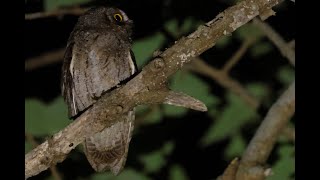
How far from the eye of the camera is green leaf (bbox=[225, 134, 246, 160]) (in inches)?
194

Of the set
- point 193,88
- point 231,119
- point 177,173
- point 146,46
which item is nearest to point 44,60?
point 146,46

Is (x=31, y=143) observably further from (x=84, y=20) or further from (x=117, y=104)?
(x=117, y=104)

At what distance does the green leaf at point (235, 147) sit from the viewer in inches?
194

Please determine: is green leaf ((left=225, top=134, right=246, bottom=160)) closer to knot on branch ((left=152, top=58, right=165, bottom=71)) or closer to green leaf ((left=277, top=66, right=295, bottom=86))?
green leaf ((left=277, top=66, right=295, bottom=86))

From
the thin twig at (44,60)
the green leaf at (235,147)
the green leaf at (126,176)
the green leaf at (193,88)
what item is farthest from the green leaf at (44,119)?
the green leaf at (235,147)

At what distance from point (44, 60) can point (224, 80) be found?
158 centimetres

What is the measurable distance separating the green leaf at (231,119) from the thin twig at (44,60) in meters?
1.60

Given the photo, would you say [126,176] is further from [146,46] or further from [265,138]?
[265,138]

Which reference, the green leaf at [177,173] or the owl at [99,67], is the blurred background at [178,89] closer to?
the green leaf at [177,173]

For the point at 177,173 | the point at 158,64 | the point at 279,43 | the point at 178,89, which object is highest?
the point at 158,64

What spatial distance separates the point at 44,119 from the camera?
4.66 metres
